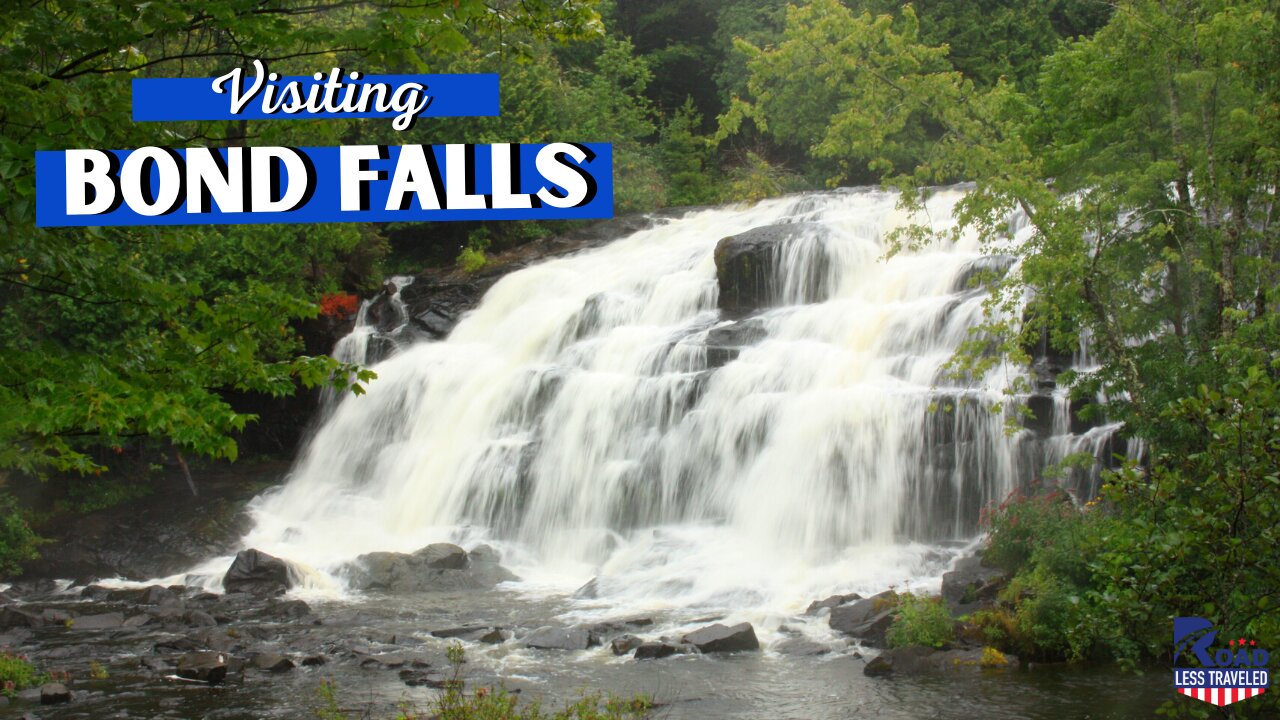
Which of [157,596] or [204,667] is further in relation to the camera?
[157,596]

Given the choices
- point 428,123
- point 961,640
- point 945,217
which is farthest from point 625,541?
point 428,123

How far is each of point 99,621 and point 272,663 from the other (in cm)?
445

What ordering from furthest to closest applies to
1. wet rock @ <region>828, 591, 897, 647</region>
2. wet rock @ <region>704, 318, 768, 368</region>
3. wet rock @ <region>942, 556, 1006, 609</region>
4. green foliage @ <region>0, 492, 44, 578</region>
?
1. wet rock @ <region>704, 318, 768, 368</region>
2. green foliage @ <region>0, 492, 44, 578</region>
3. wet rock @ <region>942, 556, 1006, 609</region>
4. wet rock @ <region>828, 591, 897, 647</region>

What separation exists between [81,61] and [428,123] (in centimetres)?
2716

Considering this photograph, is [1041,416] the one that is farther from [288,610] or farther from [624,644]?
[288,610]

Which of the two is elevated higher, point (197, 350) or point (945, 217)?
point (945, 217)

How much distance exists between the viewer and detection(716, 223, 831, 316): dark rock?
79.5 feet

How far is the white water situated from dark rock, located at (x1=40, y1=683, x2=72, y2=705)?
629 centimetres

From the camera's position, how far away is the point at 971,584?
14.4 meters

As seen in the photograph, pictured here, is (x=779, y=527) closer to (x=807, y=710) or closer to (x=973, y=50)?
(x=807, y=710)

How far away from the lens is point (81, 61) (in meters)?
6.68

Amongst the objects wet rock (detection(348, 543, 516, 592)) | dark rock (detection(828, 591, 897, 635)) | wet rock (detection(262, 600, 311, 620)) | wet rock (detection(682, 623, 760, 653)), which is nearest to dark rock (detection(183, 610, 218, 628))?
wet rock (detection(262, 600, 311, 620))

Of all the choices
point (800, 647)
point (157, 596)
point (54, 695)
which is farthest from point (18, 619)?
point (800, 647)

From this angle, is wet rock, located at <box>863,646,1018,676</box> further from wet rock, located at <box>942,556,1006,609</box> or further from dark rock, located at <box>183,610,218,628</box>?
dark rock, located at <box>183,610,218,628</box>
